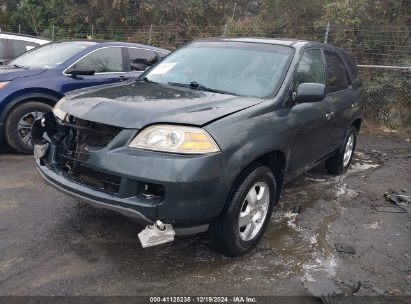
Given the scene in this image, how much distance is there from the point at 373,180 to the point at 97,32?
1515cm

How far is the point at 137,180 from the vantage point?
2.95 m

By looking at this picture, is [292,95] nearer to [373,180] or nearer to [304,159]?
[304,159]

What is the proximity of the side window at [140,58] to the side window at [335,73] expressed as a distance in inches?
125

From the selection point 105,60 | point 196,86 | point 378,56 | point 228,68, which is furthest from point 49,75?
point 378,56

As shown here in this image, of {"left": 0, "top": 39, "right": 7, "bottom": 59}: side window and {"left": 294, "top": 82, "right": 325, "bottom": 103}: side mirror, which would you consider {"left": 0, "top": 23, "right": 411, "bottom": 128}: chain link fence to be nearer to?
{"left": 294, "top": 82, "right": 325, "bottom": 103}: side mirror

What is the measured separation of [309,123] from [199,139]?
164cm

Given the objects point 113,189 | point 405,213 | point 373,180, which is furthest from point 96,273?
point 373,180

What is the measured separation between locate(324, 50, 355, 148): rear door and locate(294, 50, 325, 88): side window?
0.69ft

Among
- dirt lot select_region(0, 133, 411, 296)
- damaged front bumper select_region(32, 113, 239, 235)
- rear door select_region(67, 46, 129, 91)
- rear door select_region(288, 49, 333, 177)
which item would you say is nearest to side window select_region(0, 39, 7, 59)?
rear door select_region(67, 46, 129, 91)

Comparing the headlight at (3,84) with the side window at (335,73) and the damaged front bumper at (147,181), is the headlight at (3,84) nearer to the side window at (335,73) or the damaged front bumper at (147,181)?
the damaged front bumper at (147,181)

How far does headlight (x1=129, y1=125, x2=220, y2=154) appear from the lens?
9.81 feet

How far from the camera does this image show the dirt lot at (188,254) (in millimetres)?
3145

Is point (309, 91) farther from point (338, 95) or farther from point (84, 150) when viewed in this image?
point (84, 150)

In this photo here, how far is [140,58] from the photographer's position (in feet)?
23.5
